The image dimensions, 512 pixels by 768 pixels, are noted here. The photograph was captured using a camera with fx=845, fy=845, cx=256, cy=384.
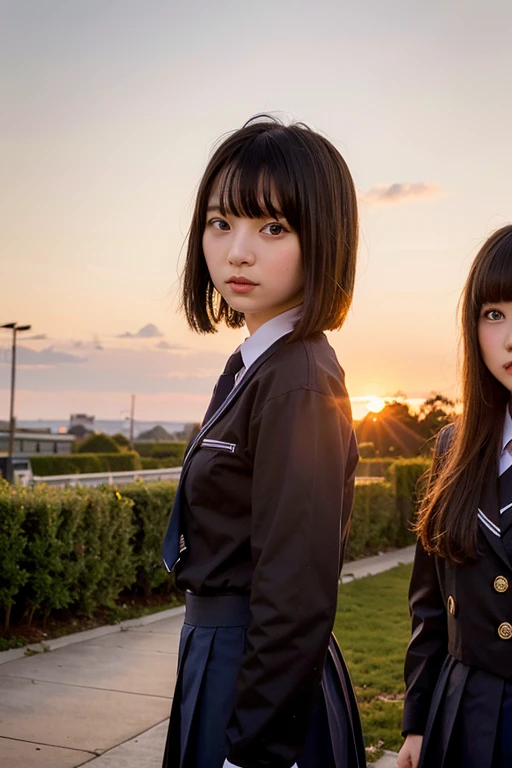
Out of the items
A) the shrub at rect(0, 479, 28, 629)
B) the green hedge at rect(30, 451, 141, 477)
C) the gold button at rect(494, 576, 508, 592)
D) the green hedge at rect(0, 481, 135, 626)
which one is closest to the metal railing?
the green hedge at rect(0, 481, 135, 626)

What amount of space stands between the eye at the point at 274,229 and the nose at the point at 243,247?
33mm

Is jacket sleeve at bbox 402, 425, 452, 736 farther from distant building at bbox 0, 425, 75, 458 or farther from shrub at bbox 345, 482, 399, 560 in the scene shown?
distant building at bbox 0, 425, 75, 458

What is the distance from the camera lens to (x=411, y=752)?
193 cm

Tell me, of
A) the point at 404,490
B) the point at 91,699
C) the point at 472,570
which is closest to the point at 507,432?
the point at 472,570

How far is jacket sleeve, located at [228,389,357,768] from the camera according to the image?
4.50 ft

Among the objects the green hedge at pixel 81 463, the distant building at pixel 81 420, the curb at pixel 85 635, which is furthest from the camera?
the distant building at pixel 81 420

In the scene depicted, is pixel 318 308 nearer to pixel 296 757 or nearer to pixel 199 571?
pixel 199 571

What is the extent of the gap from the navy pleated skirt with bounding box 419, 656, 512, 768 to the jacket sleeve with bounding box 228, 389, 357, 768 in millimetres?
525

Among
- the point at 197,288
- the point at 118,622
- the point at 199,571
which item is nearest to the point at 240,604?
the point at 199,571

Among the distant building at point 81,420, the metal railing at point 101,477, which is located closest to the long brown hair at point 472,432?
the metal railing at point 101,477

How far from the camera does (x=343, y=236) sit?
66.3 inches

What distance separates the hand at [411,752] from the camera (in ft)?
6.30

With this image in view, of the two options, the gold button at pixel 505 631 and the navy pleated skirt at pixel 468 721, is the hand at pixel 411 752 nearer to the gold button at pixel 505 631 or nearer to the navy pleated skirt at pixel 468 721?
the navy pleated skirt at pixel 468 721

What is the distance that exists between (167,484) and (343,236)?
6.71 metres
